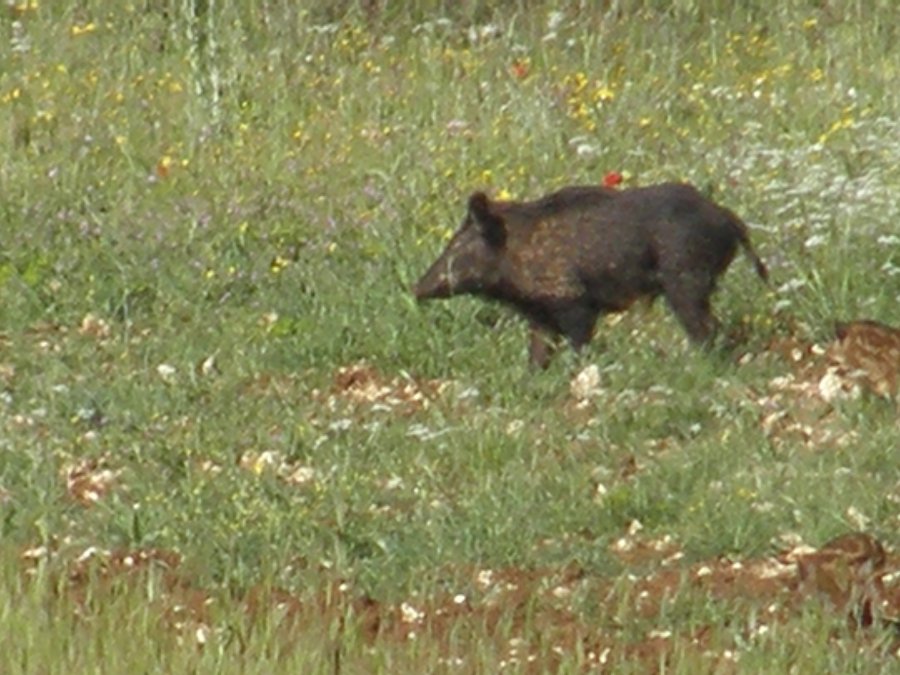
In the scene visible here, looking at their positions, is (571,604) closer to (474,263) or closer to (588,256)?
(588,256)

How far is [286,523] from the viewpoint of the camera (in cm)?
807

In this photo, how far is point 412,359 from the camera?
10.5 meters

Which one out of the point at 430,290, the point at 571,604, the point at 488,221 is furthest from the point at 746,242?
the point at 571,604

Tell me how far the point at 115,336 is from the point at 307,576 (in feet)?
12.0

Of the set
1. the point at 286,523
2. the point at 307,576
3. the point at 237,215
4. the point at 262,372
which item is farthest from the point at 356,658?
the point at 237,215

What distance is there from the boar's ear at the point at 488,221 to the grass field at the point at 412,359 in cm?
38

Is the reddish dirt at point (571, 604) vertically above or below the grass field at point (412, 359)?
above

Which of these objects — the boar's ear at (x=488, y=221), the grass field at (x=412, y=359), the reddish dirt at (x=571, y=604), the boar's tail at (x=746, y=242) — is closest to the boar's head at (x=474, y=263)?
the boar's ear at (x=488, y=221)

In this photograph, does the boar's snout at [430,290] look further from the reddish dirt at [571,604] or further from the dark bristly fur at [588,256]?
the reddish dirt at [571,604]

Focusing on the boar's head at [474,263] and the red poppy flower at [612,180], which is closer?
the boar's head at [474,263]

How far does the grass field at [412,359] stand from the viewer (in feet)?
23.3

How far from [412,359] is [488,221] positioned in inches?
28.0

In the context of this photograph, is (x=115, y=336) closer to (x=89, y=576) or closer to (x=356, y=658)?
(x=89, y=576)

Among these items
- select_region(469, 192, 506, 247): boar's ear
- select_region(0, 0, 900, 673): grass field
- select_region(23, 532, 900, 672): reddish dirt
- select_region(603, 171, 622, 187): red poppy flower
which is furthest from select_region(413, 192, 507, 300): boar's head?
select_region(23, 532, 900, 672): reddish dirt
